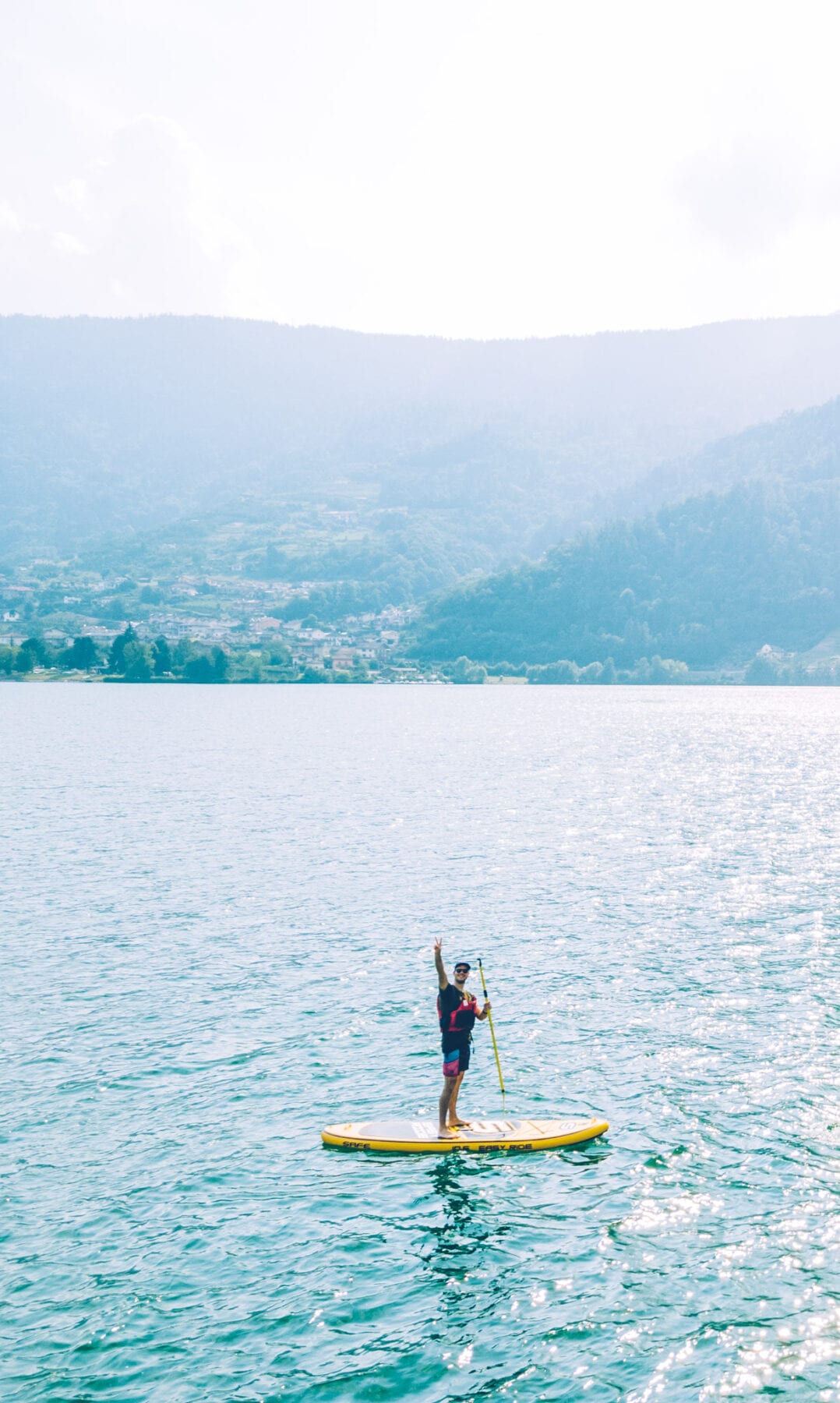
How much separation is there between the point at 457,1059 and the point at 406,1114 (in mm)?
2779

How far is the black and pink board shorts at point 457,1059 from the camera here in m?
28.7

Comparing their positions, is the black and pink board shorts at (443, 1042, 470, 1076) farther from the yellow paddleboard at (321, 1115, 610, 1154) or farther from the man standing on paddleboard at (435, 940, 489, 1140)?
the yellow paddleboard at (321, 1115, 610, 1154)

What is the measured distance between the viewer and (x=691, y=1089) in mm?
31578

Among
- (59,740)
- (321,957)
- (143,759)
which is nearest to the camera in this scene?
(321,957)

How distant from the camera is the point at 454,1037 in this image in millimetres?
28859

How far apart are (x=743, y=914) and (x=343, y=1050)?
2587 cm

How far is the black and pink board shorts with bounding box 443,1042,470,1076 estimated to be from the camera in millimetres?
28734

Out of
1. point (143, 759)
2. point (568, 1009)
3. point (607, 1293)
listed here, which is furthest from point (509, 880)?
point (143, 759)

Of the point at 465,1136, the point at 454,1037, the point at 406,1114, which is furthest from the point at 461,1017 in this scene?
the point at 406,1114

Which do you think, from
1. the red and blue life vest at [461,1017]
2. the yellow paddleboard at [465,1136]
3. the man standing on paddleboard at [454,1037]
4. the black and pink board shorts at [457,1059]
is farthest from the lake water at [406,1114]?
A: the red and blue life vest at [461,1017]

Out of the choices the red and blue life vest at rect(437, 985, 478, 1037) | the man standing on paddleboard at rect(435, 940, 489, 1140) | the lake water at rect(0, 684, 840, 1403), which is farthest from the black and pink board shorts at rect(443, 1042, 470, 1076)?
the lake water at rect(0, 684, 840, 1403)

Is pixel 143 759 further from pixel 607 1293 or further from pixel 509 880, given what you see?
pixel 607 1293

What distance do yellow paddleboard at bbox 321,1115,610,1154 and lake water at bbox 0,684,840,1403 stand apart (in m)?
0.35

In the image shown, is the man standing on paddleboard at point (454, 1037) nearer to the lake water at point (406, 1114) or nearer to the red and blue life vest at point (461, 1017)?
the red and blue life vest at point (461, 1017)
